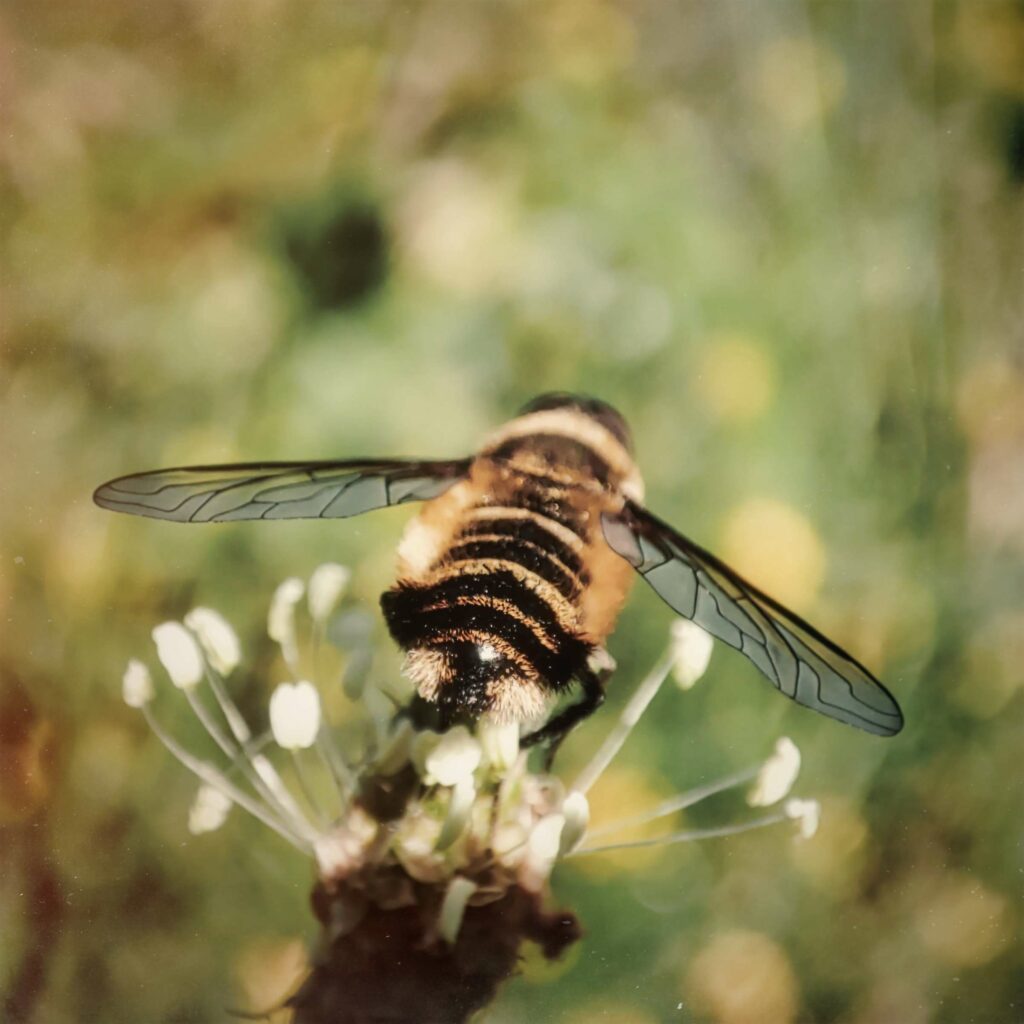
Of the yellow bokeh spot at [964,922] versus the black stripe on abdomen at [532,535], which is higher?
the black stripe on abdomen at [532,535]

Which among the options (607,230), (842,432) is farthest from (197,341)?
(842,432)

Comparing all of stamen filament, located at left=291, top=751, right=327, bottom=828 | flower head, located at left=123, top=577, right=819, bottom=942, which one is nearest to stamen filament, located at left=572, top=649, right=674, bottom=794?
flower head, located at left=123, top=577, right=819, bottom=942

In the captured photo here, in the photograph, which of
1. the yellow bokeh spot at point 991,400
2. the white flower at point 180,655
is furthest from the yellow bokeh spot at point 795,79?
the white flower at point 180,655

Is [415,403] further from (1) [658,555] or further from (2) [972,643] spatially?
(2) [972,643]

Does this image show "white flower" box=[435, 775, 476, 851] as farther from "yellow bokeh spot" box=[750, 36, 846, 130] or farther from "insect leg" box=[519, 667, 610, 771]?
"yellow bokeh spot" box=[750, 36, 846, 130]

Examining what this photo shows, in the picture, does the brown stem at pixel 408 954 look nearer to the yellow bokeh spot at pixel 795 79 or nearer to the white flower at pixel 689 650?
the white flower at pixel 689 650

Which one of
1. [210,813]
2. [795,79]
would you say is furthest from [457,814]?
[795,79]
